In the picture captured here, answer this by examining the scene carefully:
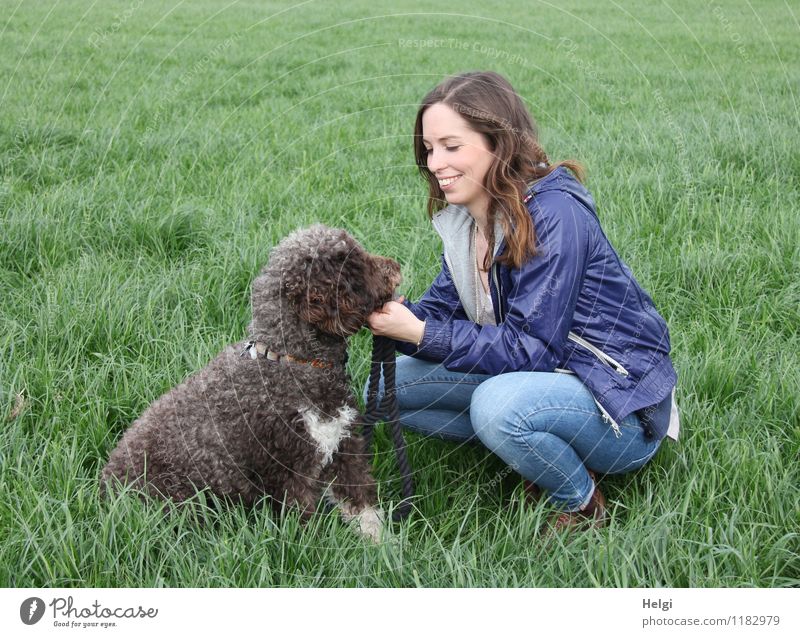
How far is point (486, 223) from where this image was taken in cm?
328

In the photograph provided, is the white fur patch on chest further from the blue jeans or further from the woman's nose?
the woman's nose

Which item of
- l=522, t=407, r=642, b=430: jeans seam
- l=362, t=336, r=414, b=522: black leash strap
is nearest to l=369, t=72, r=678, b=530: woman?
l=522, t=407, r=642, b=430: jeans seam

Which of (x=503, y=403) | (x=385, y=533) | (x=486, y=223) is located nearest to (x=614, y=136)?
(x=486, y=223)

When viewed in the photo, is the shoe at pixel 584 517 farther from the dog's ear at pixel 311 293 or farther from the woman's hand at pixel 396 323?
the dog's ear at pixel 311 293

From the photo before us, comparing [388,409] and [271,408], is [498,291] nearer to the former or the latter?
[388,409]

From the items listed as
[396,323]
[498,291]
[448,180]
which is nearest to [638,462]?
[498,291]

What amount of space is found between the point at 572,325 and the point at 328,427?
115 cm

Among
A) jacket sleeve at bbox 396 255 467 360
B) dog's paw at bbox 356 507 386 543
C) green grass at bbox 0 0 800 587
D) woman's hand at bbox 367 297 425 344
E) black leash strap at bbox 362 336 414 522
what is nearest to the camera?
green grass at bbox 0 0 800 587

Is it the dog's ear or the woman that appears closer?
the dog's ear

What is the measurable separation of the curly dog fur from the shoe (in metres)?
0.80

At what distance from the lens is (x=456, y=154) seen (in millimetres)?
3117

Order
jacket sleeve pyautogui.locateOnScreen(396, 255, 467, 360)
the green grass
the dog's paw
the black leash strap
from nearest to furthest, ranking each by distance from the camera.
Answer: the green grass < the dog's paw < the black leash strap < jacket sleeve pyautogui.locateOnScreen(396, 255, 467, 360)

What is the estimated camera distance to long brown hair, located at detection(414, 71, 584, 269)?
2.99 meters

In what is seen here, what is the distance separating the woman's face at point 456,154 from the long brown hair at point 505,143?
0.03 meters
